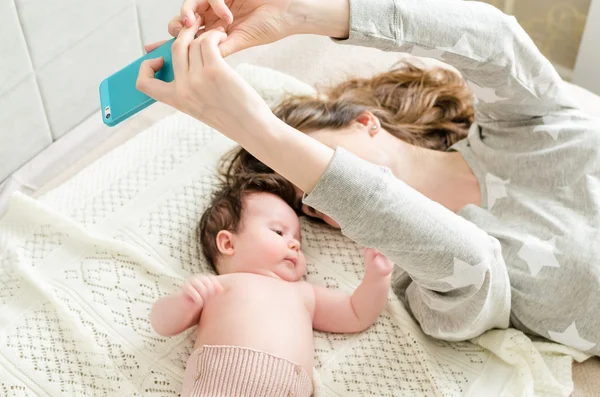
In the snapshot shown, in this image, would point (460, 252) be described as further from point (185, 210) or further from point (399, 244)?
point (185, 210)

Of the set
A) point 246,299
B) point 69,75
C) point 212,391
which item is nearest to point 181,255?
point 246,299

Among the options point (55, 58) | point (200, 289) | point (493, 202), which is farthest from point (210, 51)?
point (55, 58)

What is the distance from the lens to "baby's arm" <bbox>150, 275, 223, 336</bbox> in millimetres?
1105

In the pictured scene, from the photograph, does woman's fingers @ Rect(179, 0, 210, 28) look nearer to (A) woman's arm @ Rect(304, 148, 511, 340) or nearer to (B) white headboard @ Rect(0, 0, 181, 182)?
(A) woman's arm @ Rect(304, 148, 511, 340)

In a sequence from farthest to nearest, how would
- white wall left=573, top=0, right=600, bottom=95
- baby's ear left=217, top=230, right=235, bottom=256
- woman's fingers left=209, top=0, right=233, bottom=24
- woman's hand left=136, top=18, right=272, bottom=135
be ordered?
white wall left=573, top=0, right=600, bottom=95 < baby's ear left=217, top=230, right=235, bottom=256 < woman's fingers left=209, top=0, right=233, bottom=24 < woman's hand left=136, top=18, right=272, bottom=135

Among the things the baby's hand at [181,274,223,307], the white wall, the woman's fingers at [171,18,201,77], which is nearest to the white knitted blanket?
the baby's hand at [181,274,223,307]

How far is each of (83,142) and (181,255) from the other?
53cm

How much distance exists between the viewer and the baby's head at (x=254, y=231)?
3.92 ft

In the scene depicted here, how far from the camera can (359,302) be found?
1.17 m

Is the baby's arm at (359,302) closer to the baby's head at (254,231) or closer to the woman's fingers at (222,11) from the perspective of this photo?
the baby's head at (254,231)

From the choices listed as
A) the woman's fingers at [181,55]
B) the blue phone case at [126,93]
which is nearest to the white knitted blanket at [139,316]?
the blue phone case at [126,93]

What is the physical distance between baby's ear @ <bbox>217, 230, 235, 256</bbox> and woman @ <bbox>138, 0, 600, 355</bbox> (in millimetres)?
188

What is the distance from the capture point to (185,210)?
1.35 meters

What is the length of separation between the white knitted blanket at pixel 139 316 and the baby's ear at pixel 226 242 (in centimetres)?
9
